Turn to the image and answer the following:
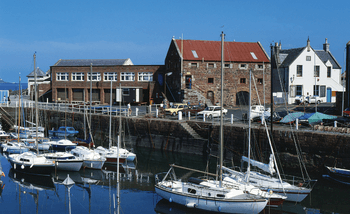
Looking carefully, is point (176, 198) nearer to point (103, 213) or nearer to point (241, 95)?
point (103, 213)

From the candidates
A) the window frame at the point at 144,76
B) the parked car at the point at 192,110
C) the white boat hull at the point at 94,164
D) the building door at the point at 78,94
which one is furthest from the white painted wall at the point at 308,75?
the white boat hull at the point at 94,164

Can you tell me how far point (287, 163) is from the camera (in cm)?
2958

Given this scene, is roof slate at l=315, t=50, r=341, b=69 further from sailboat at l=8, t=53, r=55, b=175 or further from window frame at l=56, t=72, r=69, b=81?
sailboat at l=8, t=53, r=55, b=175

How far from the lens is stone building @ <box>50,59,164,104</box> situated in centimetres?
5878

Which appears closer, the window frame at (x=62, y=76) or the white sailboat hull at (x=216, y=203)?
the white sailboat hull at (x=216, y=203)

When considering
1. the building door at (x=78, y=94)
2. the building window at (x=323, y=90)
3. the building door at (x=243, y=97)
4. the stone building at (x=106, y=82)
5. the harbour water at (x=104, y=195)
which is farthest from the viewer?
the building door at (x=78, y=94)

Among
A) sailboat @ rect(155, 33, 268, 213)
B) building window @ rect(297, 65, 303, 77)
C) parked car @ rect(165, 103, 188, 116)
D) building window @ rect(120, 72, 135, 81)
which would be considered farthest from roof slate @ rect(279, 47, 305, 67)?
sailboat @ rect(155, 33, 268, 213)

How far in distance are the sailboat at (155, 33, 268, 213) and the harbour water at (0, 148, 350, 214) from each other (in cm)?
72

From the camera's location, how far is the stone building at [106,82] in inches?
2314

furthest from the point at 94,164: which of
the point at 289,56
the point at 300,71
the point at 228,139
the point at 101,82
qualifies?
the point at 289,56

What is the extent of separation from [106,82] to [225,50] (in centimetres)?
1897

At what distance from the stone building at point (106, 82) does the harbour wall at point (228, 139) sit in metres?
11.0

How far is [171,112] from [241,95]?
15675mm

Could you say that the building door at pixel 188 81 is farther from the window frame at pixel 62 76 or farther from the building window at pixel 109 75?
the window frame at pixel 62 76
